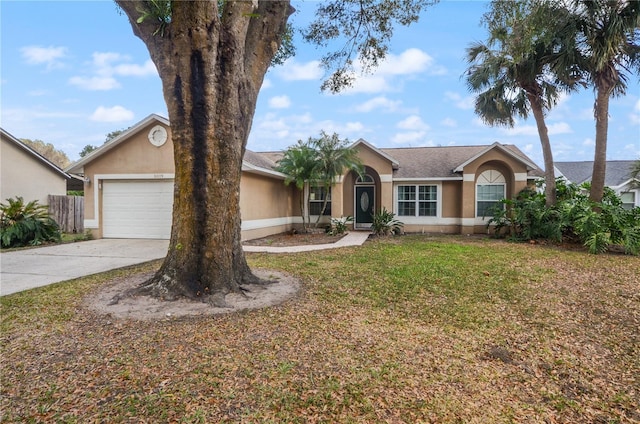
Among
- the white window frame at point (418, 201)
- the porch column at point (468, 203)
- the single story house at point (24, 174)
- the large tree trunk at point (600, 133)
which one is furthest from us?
the white window frame at point (418, 201)

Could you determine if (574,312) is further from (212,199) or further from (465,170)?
(465,170)

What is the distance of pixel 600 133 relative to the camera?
11.5 metres

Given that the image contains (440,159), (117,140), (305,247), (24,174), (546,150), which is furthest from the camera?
(440,159)

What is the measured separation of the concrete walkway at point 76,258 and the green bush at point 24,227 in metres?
1.25

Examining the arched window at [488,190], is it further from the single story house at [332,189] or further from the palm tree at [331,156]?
the palm tree at [331,156]

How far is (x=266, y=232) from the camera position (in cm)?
1467

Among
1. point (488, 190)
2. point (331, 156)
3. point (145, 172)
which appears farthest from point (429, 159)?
point (145, 172)

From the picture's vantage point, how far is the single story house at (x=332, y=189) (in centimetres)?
1275

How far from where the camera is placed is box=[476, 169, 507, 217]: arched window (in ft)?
51.3

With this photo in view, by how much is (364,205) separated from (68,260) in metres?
12.0

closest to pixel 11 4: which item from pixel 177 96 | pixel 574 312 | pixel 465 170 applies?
pixel 177 96

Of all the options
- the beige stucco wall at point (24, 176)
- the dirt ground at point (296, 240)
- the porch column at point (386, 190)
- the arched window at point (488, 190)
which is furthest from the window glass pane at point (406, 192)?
the beige stucco wall at point (24, 176)

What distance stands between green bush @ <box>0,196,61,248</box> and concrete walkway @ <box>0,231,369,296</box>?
1.25 metres

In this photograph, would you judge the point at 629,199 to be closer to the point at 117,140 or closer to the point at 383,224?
the point at 383,224
